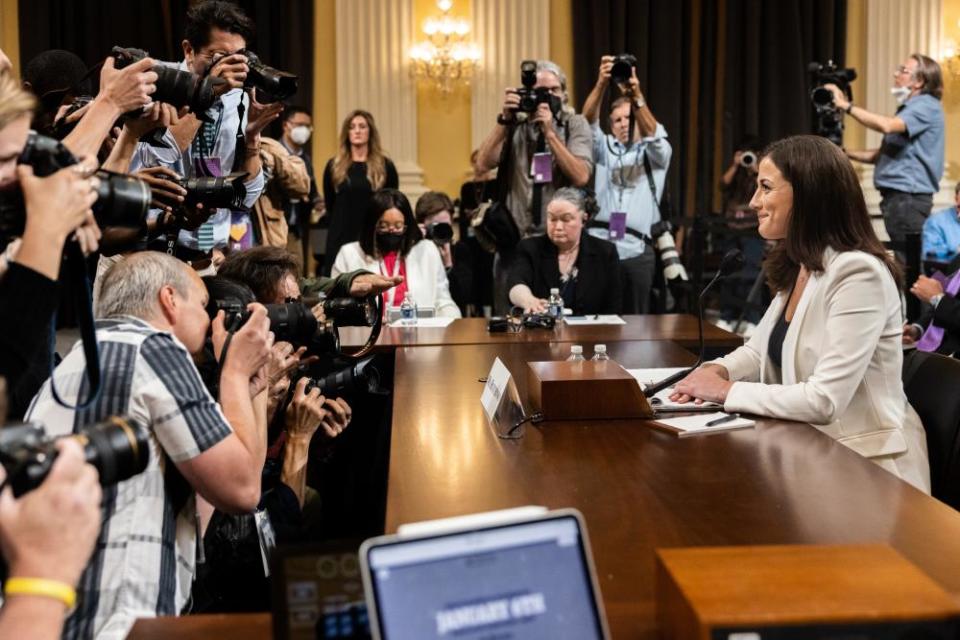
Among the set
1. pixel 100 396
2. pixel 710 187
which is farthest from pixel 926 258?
pixel 100 396

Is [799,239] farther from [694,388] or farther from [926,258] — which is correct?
[926,258]

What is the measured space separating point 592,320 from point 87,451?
3.01 metres

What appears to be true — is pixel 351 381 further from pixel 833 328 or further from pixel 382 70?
pixel 382 70

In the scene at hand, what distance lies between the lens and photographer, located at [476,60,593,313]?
461 centimetres

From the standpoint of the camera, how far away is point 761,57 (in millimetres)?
7824

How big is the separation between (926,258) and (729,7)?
3094 mm

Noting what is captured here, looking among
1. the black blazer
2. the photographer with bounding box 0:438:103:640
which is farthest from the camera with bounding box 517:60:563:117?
the photographer with bounding box 0:438:103:640

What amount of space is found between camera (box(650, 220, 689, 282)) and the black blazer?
0.84 meters

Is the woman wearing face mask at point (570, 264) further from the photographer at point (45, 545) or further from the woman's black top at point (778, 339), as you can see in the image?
the photographer at point (45, 545)

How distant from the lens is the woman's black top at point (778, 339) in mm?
2566

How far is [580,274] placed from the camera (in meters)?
4.22

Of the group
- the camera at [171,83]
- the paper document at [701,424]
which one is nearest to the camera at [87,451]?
the paper document at [701,424]

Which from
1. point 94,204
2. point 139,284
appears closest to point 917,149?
point 139,284

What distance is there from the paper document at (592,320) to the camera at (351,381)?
3.19ft
